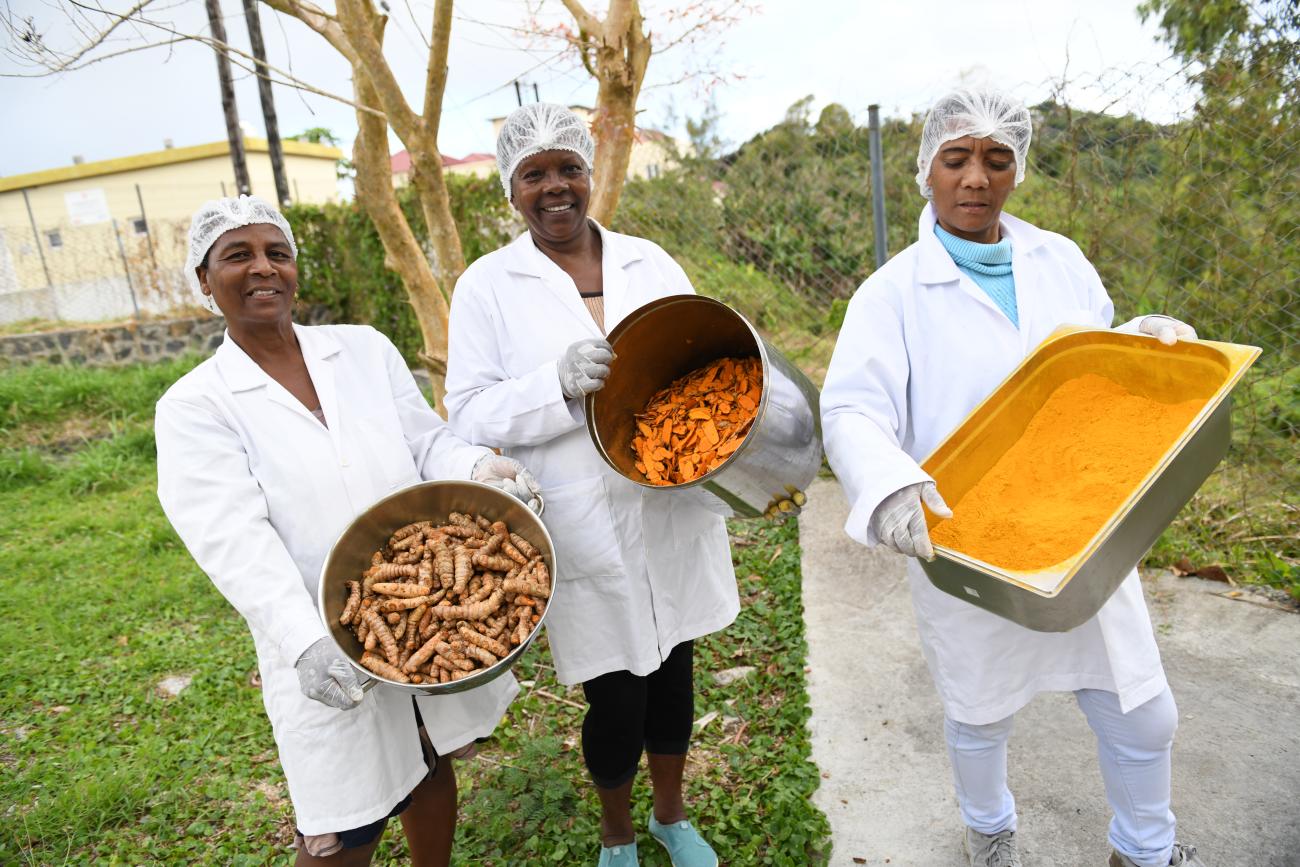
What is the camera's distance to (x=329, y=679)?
1.59 m

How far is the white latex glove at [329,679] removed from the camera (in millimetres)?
1583

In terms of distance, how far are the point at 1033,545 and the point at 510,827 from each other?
6.04 feet

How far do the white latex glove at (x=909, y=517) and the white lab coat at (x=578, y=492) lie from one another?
0.59 metres

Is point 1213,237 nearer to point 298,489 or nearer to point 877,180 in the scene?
point 877,180

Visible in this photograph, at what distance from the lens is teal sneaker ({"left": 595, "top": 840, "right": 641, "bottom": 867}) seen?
2.31 metres

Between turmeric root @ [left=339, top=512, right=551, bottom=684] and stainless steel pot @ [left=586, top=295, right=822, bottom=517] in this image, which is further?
stainless steel pot @ [left=586, top=295, right=822, bottom=517]

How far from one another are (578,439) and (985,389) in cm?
98

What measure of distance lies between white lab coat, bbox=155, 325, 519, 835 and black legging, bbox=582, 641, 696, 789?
0.35 meters

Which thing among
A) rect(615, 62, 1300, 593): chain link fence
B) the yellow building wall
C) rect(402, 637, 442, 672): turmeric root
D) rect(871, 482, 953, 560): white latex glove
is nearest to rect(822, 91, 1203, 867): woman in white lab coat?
rect(871, 482, 953, 560): white latex glove

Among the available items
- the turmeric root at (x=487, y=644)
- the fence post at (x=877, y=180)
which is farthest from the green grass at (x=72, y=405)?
the turmeric root at (x=487, y=644)

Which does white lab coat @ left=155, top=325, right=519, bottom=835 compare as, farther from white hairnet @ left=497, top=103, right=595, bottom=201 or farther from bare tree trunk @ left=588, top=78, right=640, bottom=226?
bare tree trunk @ left=588, top=78, right=640, bottom=226

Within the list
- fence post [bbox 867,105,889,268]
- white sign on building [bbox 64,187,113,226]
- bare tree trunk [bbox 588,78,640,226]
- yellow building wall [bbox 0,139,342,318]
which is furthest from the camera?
white sign on building [bbox 64,187,113,226]

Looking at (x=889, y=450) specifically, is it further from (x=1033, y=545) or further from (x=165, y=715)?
(x=165, y=715)

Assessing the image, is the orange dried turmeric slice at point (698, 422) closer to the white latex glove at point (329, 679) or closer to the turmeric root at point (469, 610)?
the turmeric root at point (469, 610)
